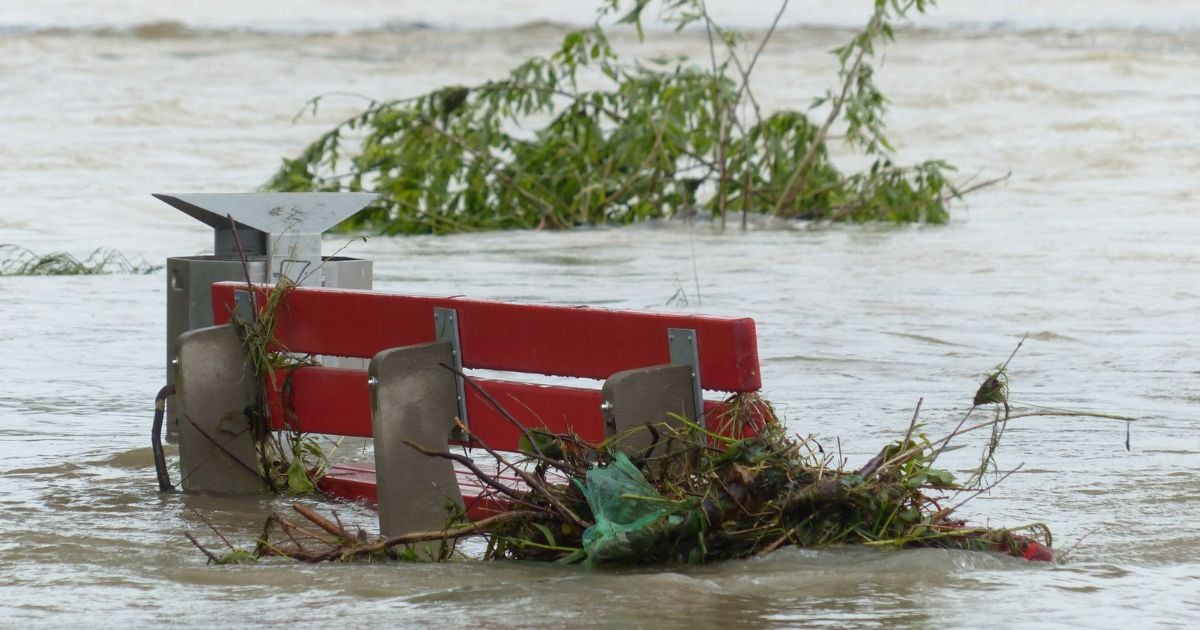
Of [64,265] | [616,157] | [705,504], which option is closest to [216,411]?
[705,504]

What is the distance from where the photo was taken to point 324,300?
5.63 metres

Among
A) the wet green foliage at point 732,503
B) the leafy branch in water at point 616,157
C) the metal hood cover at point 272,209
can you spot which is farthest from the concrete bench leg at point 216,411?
the leafy branch in water at point 616,157

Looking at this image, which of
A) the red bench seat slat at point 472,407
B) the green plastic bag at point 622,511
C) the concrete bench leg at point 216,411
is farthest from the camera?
the concrete bench leg at point 216,411

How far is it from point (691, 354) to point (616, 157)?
409 inches

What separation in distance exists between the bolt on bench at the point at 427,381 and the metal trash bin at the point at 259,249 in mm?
258

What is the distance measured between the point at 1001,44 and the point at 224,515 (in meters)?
35.5

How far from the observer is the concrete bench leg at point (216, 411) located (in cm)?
580

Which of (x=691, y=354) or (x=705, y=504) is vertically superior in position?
(x=691, y=354)

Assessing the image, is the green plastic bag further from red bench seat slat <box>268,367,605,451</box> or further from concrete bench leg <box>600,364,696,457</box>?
red bench seat slat <box>268,367,605,451</box>

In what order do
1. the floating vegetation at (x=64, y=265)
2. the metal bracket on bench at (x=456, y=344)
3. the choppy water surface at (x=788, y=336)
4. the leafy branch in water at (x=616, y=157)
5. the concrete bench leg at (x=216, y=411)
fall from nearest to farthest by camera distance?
the choppy water surface at (x=788, y=336) → the metal bracket on bench at (x=456, y=344) → the concrete bench leg at (x=216, y=411) → the floating vegetation at (x=64, y=265) → the leafy branch in water at (x=616, y=157)

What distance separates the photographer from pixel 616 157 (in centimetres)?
1494

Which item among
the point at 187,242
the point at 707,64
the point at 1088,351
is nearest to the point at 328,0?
the point at 707,64

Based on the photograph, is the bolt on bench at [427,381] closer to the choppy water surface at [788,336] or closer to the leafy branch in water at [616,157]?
the choppy water surface at [788,336]

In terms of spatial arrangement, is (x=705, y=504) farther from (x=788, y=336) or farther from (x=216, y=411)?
(x=788, y=336)
